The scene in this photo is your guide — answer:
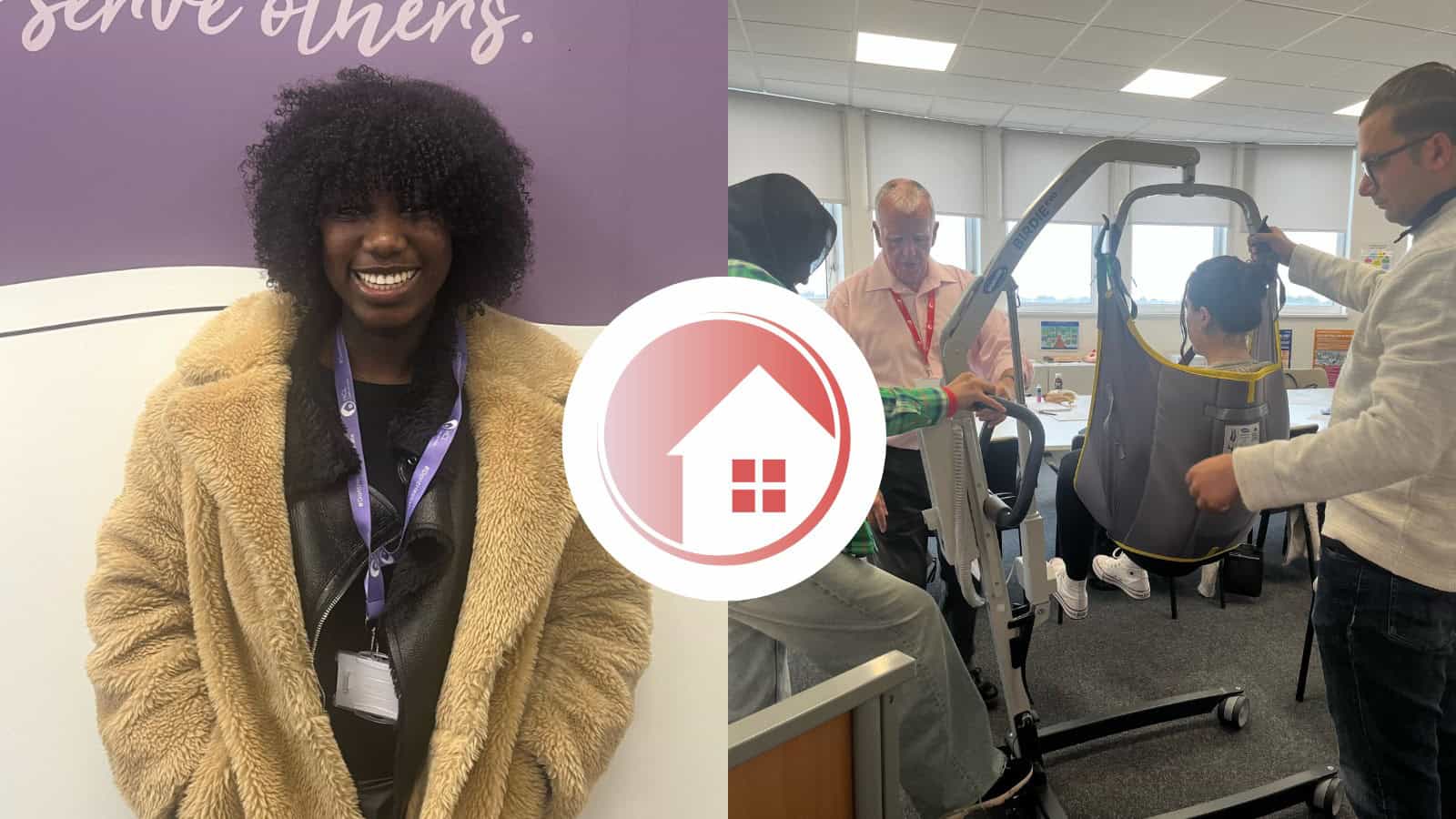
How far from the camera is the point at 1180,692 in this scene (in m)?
1.75

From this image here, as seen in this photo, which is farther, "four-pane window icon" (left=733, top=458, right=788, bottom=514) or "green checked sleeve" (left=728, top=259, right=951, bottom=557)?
"green checked sleeve" (left=728, top=259, right=951, bottom=557)

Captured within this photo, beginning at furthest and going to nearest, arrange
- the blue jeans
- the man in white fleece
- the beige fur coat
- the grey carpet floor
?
the grey carpet floor
the blue jeans
the man in white fleece
the beige fur coat

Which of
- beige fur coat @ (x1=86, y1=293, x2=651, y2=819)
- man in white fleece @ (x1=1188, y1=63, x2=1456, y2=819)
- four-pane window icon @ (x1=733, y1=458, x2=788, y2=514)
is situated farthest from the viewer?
man in white fleece @ (x1=1188, y1=63, x2=1456, y2=819)

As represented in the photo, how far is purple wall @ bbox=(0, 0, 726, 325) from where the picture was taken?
484 millimetres

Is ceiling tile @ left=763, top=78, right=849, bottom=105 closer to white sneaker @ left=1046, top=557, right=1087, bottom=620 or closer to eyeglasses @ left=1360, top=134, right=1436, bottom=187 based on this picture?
eyeglasses @ left=1360, top=134, right=1436, bottom=187

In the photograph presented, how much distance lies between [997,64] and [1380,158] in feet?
1.89

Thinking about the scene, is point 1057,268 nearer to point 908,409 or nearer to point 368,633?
point 908,409

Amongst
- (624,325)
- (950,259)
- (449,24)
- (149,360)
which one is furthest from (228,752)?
(950,259)

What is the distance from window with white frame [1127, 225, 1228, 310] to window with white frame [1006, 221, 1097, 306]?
68 mm

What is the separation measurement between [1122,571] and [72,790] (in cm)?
148

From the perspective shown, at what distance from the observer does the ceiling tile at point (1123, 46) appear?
0.95 metres

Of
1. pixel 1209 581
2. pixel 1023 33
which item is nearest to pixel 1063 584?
pixel 1209 581

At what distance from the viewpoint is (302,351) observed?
50cm

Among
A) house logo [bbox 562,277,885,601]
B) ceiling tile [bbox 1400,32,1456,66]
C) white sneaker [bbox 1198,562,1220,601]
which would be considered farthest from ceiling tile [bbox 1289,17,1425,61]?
house logo [bbox 562,277,885,601]
